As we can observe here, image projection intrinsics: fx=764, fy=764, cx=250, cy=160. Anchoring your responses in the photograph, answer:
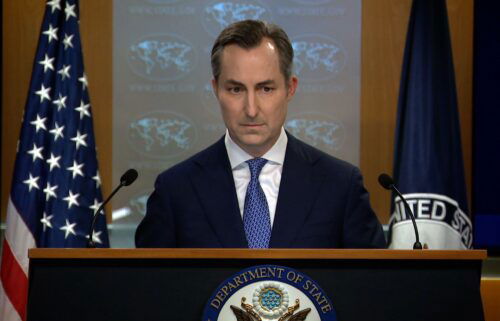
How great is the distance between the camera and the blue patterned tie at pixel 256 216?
105 inches

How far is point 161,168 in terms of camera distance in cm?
464

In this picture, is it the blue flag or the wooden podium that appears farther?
the blue flag

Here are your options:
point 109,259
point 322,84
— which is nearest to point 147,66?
point 322,84

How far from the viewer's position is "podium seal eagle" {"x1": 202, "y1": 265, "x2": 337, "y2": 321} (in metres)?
1.98

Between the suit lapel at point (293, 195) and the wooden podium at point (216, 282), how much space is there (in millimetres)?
633

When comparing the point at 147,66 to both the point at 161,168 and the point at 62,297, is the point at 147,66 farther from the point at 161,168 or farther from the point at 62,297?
the point at 62,297

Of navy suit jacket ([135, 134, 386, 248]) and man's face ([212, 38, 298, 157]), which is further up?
man's face ([212, 38, 298, 157])

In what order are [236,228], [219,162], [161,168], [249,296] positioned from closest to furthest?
[249,296] < [236,228] < [219,162] < [161,168]

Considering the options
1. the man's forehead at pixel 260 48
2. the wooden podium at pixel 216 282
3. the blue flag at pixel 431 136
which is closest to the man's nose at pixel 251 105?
the man's forehead at pixel 260 48

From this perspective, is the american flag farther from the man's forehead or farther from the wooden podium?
the wooden podium

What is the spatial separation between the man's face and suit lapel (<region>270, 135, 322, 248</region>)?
0.15m

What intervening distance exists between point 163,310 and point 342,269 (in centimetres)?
49

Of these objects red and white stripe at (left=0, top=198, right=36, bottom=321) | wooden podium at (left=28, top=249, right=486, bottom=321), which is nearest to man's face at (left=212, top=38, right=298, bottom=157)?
wooden podium at (left=28, top=249, right=486, bottom=321)

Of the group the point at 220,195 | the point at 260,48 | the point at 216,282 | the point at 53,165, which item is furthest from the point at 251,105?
the point at 53,165
